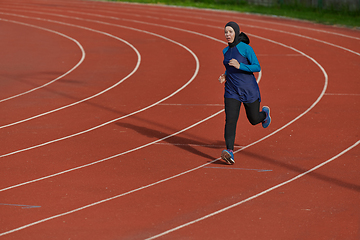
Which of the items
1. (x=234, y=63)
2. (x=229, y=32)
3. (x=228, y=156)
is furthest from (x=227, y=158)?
(x=229, y=32)

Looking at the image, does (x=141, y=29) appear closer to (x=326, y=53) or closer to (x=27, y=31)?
(x=27, y=31)

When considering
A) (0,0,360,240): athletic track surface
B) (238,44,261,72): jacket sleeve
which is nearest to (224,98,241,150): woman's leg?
(0,0,360,240): athletic track surface

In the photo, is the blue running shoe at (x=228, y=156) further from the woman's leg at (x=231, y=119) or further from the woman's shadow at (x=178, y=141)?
the woman's shadow at (x=178, y=141)

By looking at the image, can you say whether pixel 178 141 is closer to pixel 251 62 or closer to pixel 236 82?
pixel 236 82

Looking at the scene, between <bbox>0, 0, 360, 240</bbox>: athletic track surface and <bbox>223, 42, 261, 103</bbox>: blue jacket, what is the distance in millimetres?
908

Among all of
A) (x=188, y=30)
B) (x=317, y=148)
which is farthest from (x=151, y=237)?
(x=188, y=30)

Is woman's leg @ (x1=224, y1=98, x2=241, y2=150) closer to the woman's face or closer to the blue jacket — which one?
the blue jacket

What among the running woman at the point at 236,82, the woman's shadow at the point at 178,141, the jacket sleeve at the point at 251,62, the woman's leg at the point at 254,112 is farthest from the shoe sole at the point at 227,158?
the jacket sleeve at the point at 251,62

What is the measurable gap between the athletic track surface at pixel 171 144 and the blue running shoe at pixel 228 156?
93 mm

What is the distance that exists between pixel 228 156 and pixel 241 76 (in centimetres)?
104

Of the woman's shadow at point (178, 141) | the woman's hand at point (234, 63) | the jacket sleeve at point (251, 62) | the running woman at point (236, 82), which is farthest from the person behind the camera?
the woman's shadow at point (178, 141)

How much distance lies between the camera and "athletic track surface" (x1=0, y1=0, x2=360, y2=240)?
5785 mm

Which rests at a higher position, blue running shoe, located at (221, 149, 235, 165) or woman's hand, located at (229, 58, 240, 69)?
woman's hand, located at (229, 58, 240, 69)

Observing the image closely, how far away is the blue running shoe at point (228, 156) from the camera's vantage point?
7.25m
